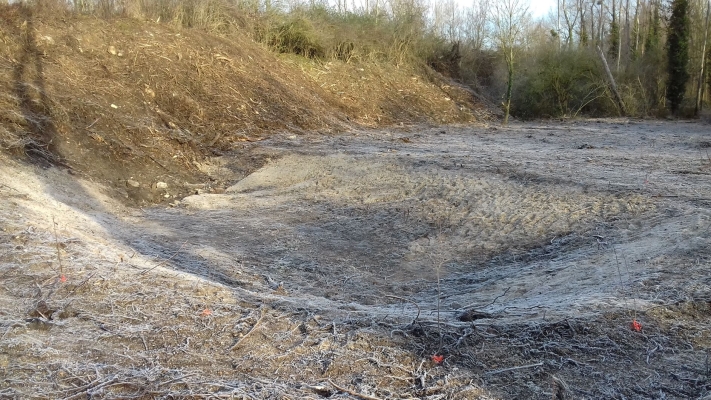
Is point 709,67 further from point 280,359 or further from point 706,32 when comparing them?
point 280,359

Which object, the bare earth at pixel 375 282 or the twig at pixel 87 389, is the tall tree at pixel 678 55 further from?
the twig at pixel 87 389

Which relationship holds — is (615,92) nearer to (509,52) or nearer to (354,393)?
(509,52)

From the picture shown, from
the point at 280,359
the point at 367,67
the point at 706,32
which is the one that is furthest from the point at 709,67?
the point at 280,359

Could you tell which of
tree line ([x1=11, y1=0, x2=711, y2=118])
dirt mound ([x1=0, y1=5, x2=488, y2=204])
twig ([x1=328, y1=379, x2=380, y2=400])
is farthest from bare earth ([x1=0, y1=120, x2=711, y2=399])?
tree line ([x1=11, y1=0, x2=711, y2=118])

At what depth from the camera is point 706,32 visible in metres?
22.2

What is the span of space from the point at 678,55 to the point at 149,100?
19726 millimetres

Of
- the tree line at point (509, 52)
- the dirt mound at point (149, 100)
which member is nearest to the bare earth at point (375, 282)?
the dirt mound at point (149, 100)

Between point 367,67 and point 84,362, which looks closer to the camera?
point 84,362

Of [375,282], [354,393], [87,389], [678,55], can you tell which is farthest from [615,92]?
[87,389]

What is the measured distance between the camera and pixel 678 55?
2256cm

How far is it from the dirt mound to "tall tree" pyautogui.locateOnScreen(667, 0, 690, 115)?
36.9 feet

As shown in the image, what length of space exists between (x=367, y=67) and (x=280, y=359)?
57.5 feet

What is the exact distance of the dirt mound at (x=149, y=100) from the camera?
9016 mm

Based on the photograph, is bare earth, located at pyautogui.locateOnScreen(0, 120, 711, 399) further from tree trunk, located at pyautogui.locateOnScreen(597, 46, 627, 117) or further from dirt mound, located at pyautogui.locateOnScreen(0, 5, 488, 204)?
tree trunk, located at pyautogui.locateOnScreen(597, 46, 627, 117)
